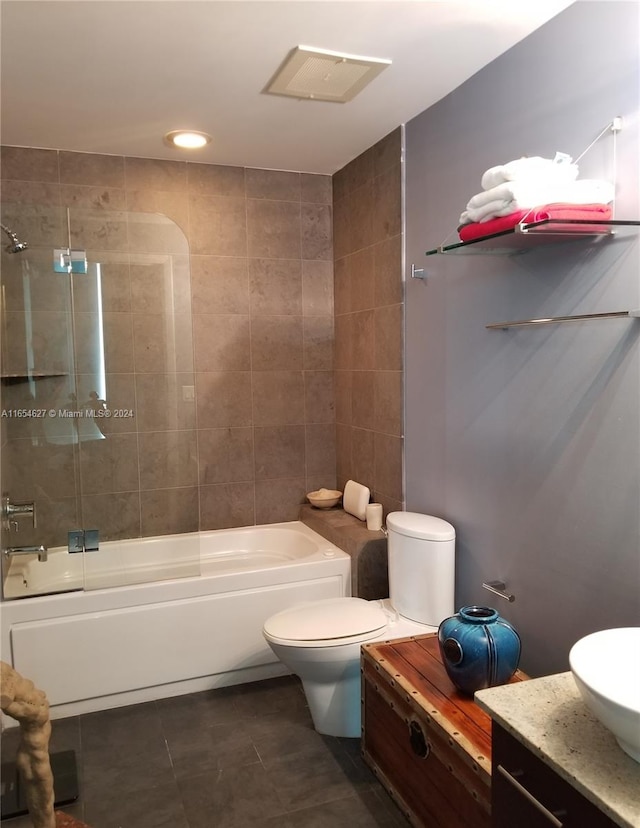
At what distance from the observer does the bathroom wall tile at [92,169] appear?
129 inches

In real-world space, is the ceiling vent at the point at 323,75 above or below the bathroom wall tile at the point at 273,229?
above

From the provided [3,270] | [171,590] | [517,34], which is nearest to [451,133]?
[517,34]

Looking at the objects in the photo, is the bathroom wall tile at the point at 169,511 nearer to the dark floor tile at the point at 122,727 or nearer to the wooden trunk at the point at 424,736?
the dark floor tile at the point at 122,727

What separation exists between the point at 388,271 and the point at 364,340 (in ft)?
1.38

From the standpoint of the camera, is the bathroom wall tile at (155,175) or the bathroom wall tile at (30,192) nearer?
the bathroom wall tile at (30,192)

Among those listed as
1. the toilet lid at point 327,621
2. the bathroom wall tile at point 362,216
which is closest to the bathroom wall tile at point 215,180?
the bathroom wall tile at point 362,216

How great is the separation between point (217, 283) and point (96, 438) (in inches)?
42.8

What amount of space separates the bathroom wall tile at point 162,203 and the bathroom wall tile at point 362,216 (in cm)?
88

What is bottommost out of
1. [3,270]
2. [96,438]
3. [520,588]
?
[520,588]

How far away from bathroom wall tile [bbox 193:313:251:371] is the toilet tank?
142cm

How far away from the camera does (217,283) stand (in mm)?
3584

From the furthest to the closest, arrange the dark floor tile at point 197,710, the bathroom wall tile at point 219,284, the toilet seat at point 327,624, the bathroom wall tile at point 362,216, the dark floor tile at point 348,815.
→ the bathroom wall tile at point 219,284, the bathroom wall tile at point 362,216, the dark floor tile at point 197,710, the toilet seat at point 327,624, the dark floor tile at point 348,815

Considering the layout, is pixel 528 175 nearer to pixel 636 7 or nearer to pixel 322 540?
pixel 636 7

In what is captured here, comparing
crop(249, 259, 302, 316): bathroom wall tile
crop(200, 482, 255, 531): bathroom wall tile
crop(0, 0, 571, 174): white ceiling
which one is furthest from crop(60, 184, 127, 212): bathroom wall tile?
crop(200, 482, 255, 531): bathroom wall tile
